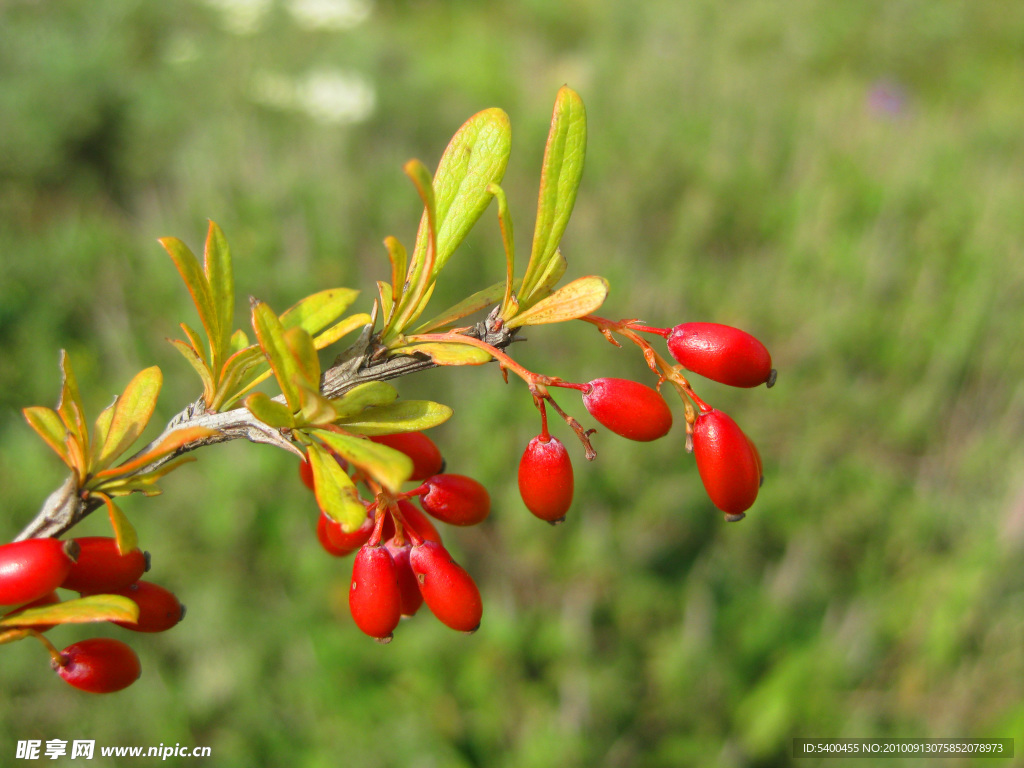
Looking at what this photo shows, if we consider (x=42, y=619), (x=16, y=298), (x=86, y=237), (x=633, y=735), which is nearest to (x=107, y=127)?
(x=86, y=237)

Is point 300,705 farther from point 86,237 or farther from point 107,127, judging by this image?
point 107,127

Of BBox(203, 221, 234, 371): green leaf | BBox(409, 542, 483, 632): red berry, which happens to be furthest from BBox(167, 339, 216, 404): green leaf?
BBox(409, 542, 483, 632): red berry

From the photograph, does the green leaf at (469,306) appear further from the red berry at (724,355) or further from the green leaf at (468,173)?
the red berry at (724,355)

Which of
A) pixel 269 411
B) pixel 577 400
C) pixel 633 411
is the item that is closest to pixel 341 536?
pixel 269 411

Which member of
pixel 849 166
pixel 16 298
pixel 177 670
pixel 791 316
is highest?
pixel 849 166

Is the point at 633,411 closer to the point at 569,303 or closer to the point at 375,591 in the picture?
the point at 569,303
